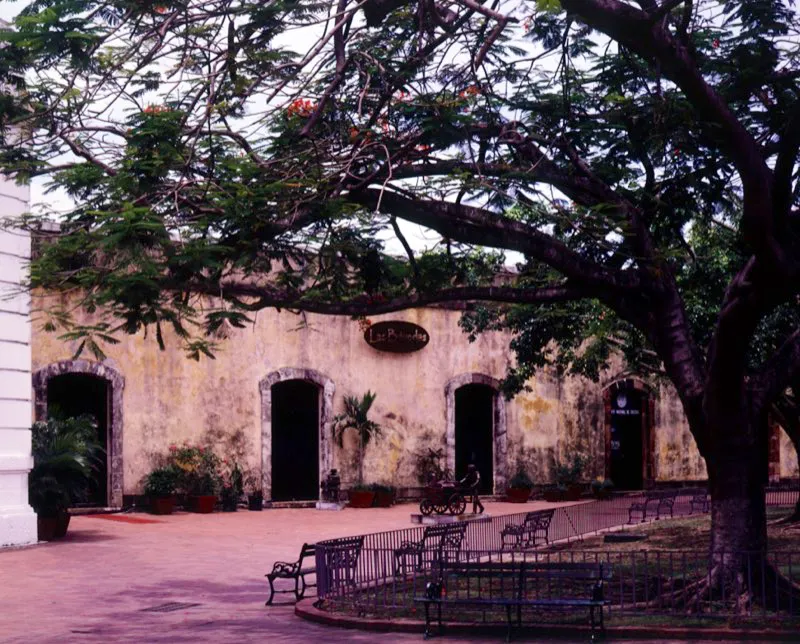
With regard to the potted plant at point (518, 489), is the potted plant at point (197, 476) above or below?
above

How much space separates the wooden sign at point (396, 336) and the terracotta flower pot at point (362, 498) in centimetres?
362

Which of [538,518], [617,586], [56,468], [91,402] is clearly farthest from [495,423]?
[617,586]

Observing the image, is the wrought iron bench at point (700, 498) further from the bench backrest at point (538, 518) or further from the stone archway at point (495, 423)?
the bench backrest at point (538, 518)

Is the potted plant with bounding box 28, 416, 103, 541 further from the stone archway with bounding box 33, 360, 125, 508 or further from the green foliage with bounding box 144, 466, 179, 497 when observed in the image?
the green foliage with bounding box 144, 466, 179, 497

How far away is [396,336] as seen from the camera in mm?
29453

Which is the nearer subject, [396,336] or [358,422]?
[358,422]

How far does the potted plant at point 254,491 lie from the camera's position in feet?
88.2

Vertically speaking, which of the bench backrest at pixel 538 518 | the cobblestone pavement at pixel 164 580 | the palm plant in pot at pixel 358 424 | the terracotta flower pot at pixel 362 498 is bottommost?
the cobblestone pavement at pixel 164 580

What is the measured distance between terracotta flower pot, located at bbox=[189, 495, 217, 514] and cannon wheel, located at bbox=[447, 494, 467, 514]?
5161mm

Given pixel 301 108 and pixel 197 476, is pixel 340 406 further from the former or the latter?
pixel 301 108

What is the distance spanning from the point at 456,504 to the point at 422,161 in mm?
12778

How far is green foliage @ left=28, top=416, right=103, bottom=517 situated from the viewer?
19812mm

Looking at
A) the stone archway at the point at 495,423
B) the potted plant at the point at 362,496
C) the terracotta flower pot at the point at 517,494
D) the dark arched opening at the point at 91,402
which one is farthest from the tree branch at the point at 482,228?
the terracotta flower pot at the point at 517,494

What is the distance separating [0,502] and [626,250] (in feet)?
35.3
